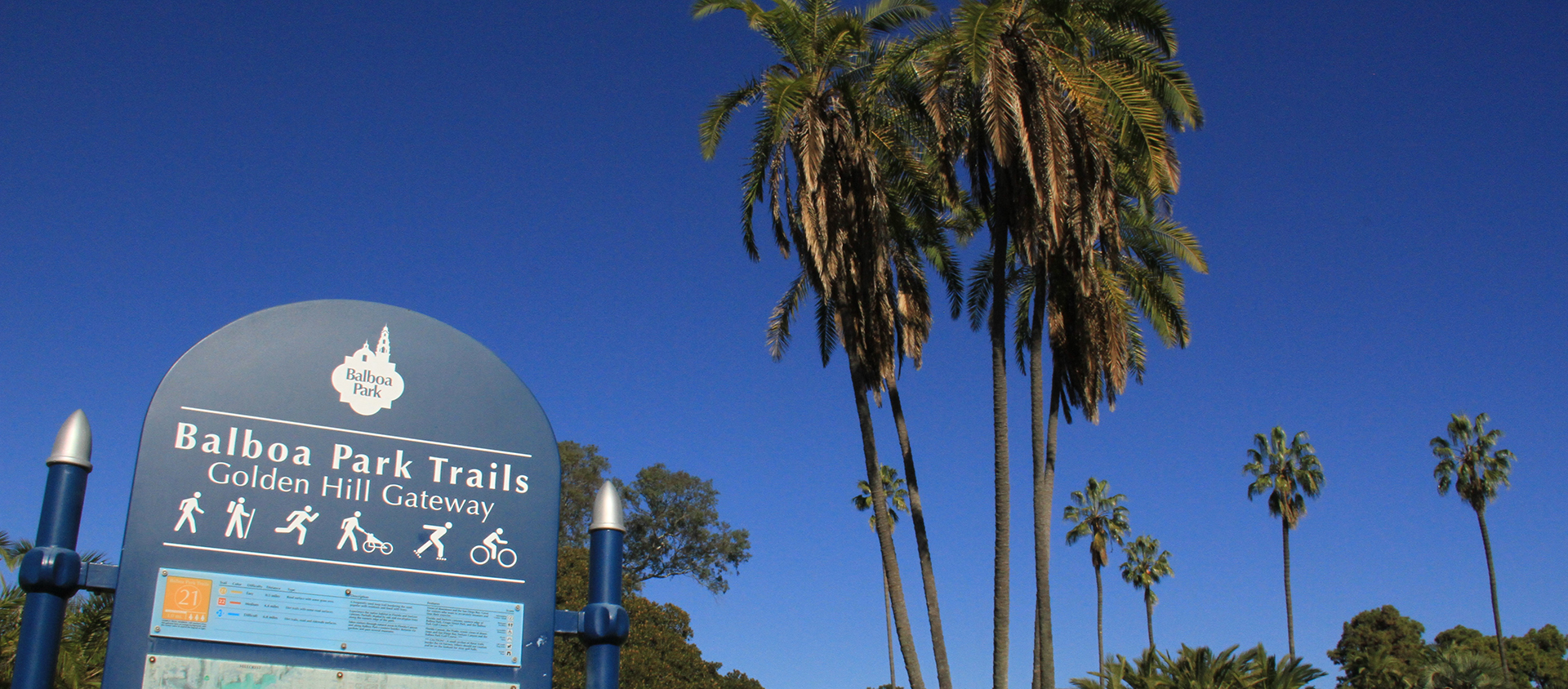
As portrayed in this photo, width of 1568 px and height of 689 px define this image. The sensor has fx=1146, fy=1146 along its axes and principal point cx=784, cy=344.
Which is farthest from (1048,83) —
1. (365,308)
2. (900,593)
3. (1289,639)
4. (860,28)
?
(1289,639)

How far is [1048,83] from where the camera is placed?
56.2 ft

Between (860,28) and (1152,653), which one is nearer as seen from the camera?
(860,28)

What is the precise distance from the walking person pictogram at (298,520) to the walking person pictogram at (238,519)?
171 millimetres

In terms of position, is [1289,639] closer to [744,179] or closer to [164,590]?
[744,179]

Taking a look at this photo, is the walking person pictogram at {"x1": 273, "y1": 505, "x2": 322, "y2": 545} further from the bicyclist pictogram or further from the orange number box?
the bicyclist pictogram

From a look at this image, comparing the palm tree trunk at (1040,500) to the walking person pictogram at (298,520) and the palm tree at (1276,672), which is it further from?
the walking person pictogram at (298,520)

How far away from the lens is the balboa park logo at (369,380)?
753cm

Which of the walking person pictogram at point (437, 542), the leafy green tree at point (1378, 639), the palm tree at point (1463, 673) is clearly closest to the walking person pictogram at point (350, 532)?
the walking person pictogram at point (437, 542)

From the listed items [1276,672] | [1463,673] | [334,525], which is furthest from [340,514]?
[1463,673]

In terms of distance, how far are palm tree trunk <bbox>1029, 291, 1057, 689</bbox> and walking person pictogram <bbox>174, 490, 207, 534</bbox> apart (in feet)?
43.8

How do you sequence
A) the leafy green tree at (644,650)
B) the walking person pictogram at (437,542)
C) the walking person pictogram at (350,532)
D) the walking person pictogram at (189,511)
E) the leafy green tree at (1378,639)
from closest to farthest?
1. the walking person pictogram at (189,511)
2. the walking person pictogram at (350,532)
3. the walking person pictogram at (437,542)
4. the leafy green tree at (644,650)
5. the leafy green tree at (1378,639)

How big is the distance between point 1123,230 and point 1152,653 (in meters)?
7.88

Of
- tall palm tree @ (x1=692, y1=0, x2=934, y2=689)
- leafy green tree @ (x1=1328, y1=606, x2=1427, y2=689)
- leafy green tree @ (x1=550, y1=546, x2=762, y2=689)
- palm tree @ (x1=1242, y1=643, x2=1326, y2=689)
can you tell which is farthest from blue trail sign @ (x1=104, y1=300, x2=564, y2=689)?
leafy green tree @ (x1=1328, y1=606, x2=1427, y2=689)

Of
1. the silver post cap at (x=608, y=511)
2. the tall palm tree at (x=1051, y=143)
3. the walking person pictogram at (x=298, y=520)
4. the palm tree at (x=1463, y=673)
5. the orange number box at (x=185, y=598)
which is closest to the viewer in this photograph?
the orange number box at (x=185, y=598)
